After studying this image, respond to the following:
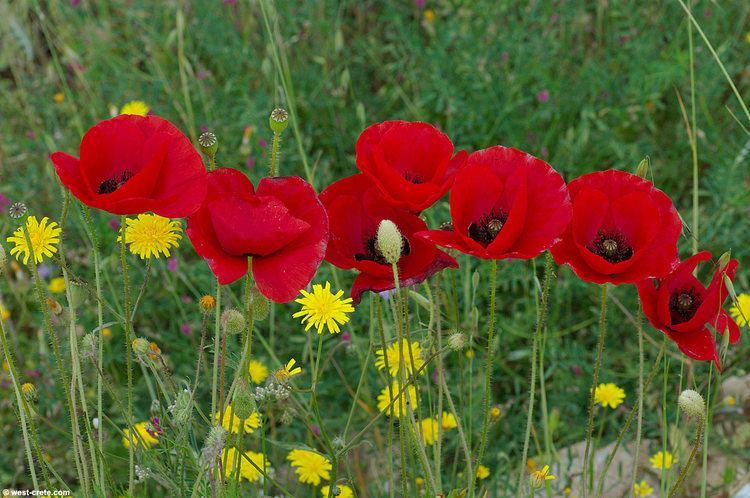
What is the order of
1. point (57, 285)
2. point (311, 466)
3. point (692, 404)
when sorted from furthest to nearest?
point (57, 285), point (311, 466), point (692, 404)

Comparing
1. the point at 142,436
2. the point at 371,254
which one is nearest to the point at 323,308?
the point at 371,254

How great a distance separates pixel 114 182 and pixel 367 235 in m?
0.34

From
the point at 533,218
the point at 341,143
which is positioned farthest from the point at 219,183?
the point at 341,143

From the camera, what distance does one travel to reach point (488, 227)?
1205mm

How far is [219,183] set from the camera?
1154mm

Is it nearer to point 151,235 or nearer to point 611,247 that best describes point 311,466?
point 151,235

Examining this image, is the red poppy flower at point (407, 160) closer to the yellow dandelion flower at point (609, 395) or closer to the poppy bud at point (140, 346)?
the poppy bud at point (140, 346)

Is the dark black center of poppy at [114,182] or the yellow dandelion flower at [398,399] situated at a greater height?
the dark black center of poppy at [114,182]

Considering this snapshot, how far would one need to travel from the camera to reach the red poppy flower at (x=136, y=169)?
1.08 meters

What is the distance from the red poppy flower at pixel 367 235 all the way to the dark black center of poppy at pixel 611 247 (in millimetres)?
216

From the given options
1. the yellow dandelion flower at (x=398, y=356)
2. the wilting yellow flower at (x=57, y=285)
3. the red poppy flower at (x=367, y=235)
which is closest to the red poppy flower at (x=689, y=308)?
the red poppy flower at (x=367, y=235)

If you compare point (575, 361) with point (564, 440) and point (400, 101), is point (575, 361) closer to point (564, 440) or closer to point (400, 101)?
point (564, 440)

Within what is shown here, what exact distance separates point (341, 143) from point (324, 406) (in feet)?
2.86

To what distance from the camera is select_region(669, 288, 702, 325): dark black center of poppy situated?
49.4 inches
